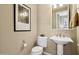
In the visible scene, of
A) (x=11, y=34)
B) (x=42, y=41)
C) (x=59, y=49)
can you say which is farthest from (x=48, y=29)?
(x=11, y=34)

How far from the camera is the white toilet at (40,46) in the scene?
164cm

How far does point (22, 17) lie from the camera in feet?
A: 5.55

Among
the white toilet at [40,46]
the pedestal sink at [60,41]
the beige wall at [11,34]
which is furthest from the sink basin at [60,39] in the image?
the beige wall at [11,34]

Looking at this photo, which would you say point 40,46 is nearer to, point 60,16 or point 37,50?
point 37,50

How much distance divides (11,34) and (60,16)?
0.66 meters

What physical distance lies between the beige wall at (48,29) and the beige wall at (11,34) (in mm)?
77

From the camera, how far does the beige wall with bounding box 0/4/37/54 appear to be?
1.59 meters

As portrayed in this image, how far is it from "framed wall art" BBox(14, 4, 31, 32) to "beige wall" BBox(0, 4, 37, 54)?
41mm

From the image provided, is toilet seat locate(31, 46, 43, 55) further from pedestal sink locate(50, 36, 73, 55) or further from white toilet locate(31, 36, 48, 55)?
pedestal sink locate(50, 36, 73, 55)

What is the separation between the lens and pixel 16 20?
1.64 metres

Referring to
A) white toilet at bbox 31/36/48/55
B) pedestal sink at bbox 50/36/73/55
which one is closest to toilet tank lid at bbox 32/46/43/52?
white toilet at bbox 31/36/48/55

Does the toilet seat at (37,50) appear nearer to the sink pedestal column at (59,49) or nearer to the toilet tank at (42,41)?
the toilet tank at (42,41)
